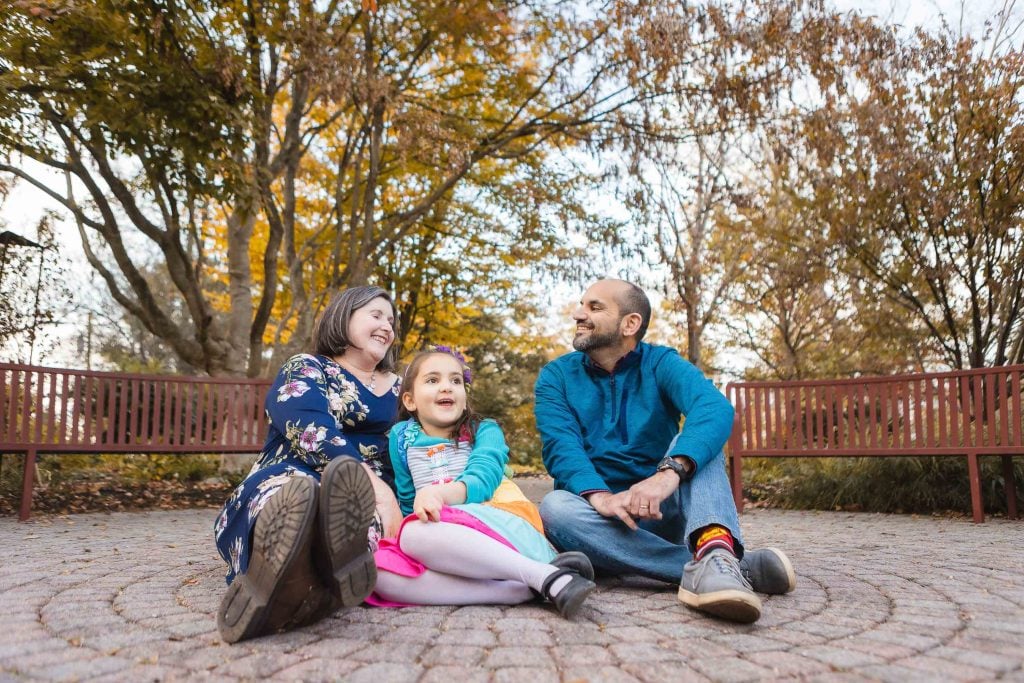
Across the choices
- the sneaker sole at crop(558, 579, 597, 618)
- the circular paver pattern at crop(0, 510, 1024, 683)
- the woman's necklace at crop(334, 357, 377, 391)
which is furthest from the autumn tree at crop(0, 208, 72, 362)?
the sneaker sole at crop(558, 579, 597, 618)

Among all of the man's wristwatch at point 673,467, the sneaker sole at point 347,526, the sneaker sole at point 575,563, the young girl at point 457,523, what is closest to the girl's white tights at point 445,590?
the young girl at point 457,523

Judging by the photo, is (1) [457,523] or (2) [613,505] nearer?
(1) [457,523]

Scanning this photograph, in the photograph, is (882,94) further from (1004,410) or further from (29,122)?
(29,122)

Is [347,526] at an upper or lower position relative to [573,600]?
upper

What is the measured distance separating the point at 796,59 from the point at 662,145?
1797 mm

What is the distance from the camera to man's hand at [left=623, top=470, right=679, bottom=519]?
8.57 feet

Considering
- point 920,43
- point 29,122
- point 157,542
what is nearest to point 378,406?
point 157,542

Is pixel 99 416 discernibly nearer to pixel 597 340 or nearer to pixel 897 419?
pixel 597 340

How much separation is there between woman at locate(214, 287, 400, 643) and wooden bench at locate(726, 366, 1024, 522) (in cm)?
421

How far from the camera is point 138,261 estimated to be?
2145cm

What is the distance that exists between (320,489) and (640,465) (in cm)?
153

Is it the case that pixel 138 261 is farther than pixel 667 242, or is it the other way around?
pixel 138 261

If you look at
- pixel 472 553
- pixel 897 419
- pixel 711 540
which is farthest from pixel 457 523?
pixel 897 419

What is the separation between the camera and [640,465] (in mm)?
3129
